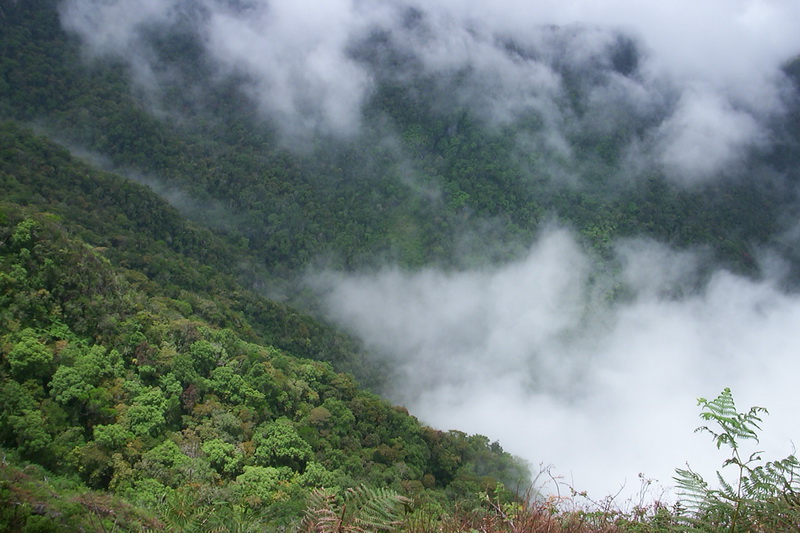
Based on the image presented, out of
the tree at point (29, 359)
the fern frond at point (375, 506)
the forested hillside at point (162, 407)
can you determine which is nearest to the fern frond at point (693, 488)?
the fern frond at point (375, 506)

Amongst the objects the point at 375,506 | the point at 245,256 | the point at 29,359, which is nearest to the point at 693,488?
the point at 375,506

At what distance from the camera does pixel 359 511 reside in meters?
2.75

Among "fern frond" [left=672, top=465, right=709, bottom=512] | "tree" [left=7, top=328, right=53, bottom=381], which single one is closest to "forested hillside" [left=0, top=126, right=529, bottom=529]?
"tree" [left=7, top=328, right=53, bottom=381]

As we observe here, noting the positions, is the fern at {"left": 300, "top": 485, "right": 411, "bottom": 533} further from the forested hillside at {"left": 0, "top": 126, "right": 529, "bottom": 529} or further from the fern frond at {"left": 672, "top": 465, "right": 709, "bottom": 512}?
the forested hillside at {"left": 0, "top": 126, "right": 529, "bottom": 529}

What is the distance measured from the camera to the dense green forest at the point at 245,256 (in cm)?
1703

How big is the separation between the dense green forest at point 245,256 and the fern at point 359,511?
0.08 ft

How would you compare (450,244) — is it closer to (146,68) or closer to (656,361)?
(656,361)

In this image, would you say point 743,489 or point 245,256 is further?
point 245,256

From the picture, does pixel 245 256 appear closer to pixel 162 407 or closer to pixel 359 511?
pixel 162 407

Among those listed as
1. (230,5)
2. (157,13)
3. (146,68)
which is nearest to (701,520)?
(146,68)

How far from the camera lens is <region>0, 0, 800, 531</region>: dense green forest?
1703cm

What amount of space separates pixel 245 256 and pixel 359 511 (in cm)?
7939

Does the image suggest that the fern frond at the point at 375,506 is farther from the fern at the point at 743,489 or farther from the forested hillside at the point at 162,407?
the forested hillside at the point at 162,407

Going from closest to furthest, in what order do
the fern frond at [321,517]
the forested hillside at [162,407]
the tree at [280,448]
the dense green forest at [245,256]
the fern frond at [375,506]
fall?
1. the fern frond at [321,517]
2. the fern frond at [375,506]
3. the dense green forest at [245,256]
4. the forested hillside at [162,407]
5. the tree at [280,448]
